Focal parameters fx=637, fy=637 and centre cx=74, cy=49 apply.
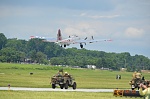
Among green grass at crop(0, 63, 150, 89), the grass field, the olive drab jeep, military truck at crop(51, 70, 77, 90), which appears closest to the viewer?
the grass field

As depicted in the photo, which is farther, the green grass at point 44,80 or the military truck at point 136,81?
the green grass at point 44,80

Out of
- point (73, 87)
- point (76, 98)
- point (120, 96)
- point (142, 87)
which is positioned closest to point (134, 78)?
point (73, 87)

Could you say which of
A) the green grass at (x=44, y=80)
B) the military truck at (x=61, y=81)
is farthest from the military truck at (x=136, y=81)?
the green grass at (x=44, y=80)

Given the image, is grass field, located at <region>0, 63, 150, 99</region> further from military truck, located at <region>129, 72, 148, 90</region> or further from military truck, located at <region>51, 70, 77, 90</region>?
military truck, located at <region>129, 72, 148, 90</region>

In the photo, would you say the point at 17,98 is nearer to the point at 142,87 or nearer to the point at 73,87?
the point at 142,87

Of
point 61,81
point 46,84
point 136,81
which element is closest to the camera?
point 61,81

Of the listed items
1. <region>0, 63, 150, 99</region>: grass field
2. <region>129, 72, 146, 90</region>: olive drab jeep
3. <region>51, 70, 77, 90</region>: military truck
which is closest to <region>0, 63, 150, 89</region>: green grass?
<region>0, 63, 150, 99</region>: grass field

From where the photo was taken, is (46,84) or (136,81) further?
(46,84)

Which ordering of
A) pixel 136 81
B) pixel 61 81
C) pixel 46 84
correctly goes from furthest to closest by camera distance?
→ pixel 46 84
pixel 136 81
pixel 61 81

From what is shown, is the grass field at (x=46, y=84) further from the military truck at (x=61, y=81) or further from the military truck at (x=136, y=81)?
the military truck at (x=136, y=81)

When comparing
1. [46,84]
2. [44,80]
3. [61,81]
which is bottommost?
[46,84]

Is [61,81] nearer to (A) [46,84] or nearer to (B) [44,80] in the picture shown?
(A) [46,84]

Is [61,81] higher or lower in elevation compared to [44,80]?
lower

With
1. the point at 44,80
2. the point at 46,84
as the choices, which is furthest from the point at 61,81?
the point at 44,80
